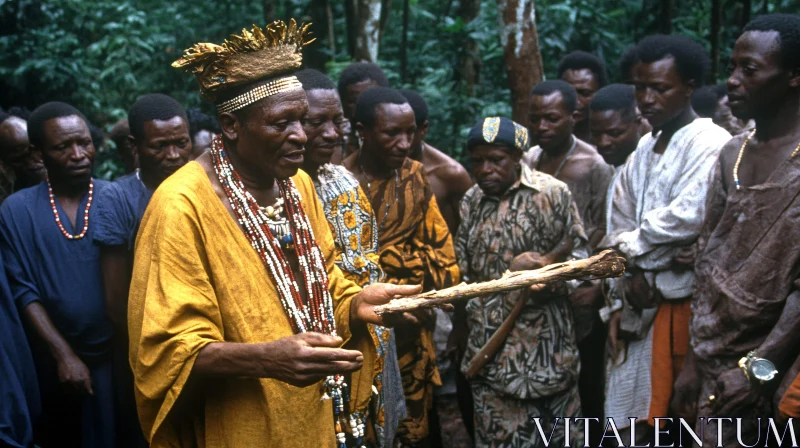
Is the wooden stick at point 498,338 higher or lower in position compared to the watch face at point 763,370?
lower

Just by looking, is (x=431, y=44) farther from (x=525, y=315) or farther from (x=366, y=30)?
(x=525, y=315)

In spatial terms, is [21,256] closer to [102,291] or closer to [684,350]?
[102,291]

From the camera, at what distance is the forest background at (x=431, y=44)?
946 cm

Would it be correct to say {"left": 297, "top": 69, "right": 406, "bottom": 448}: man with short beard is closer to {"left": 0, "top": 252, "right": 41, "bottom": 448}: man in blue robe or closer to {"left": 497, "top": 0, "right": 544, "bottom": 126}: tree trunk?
{"left": 0, "top": 252, "right": 41, "bottom": 448}: man in blue robe

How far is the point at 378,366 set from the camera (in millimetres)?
3873

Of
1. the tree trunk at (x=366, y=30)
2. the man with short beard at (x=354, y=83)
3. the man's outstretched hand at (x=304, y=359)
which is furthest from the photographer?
the tree trunk at (x=366, y=30)

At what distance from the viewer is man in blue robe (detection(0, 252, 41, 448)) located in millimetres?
4160

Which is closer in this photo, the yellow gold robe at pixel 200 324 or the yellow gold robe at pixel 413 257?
the yellow gold robe at pixel 200 324

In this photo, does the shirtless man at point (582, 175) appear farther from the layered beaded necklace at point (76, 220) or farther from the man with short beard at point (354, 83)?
the layered beaded necklace at point (76, 220)

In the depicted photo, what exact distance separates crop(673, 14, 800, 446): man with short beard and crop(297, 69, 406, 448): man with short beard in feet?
5.46

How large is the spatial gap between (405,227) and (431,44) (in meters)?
5.72

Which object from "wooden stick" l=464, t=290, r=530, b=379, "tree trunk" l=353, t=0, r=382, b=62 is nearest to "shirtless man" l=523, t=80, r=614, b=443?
"wooden stick" l=464, t=290, r=530, b=379

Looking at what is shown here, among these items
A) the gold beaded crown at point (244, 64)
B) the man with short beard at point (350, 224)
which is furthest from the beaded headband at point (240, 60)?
the man with short beard at point (350, 224)

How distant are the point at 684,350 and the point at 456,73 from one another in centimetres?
642
